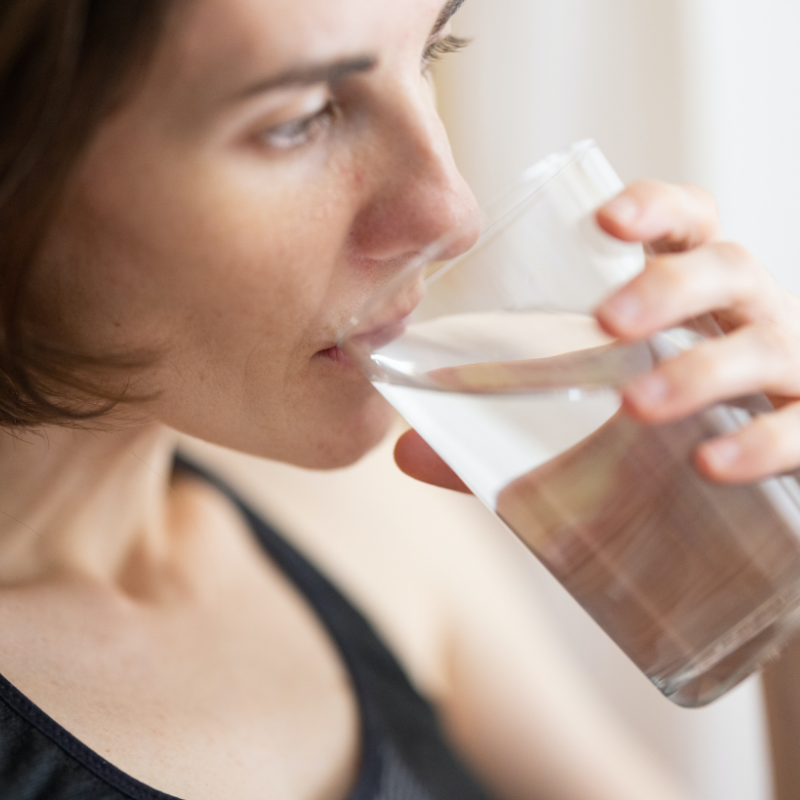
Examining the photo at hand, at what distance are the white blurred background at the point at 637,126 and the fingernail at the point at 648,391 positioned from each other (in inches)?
31.1

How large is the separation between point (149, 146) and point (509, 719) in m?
0.97

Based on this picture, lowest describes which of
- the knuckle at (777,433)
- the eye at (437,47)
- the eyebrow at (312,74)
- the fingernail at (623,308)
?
the knuckle at (777,433)

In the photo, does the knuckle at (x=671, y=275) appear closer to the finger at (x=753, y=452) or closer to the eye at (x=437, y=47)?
the finger at (x=753, y=452)

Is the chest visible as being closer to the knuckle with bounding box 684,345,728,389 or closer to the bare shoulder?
the bare shoulder

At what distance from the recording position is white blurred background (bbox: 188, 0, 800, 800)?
127 centimetres

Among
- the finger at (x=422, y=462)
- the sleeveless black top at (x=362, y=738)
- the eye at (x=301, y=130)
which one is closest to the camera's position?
the eye at (x=301, y=130)

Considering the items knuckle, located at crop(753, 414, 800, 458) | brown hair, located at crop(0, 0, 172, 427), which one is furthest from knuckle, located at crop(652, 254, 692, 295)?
brown hair, located at crop(0, 0, 172, 427)

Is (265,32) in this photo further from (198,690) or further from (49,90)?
(198,690)

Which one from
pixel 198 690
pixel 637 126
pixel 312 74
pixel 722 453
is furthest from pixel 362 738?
pixel 637 126

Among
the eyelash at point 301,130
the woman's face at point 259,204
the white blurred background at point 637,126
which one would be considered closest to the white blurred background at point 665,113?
the white blurred background at point 637,126

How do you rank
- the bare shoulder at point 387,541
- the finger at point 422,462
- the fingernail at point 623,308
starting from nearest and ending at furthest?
the fingernail at point 623,308 < the finger at point 422,462 < the bare shoulder at point 387,541

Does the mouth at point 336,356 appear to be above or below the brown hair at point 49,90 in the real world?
below

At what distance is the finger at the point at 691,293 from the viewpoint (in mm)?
455

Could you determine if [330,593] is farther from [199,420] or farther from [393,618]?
[199,420]
